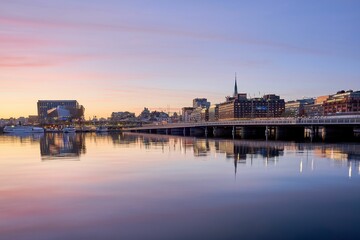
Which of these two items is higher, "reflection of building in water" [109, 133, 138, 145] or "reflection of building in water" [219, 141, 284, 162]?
"reflection of building in water" [219, 141, 284, 162]

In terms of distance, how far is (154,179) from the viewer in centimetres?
2861

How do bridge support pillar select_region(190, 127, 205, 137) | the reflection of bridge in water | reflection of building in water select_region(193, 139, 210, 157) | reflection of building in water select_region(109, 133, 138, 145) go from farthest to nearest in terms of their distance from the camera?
bridge support pillar select_region(190, 127, 205, 137)
reflection of building in water select_region(109, 133, 138, 145)
reflection of building in water select_region(193, 139, 210, 157)
the reflection of bridge in water

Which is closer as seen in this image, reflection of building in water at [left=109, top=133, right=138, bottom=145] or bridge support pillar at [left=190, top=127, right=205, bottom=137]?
reflection of building in water at [left=109, top=133, right=138, bottom=145]

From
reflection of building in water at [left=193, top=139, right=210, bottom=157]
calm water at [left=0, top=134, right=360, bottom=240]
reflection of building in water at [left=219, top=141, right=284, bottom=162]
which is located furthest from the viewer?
reflection of building in water at [left=193, top=139, right=210, bottom=157]

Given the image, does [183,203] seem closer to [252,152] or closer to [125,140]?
[252,152]

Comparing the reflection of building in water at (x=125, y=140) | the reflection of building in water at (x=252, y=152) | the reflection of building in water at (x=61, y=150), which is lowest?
the reflection of building in water at (x=125, y=140)

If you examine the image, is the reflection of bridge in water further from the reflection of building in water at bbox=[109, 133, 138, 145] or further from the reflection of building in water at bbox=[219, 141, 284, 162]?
the reflection of building in water at bbox=[109, 133, 138, 145]

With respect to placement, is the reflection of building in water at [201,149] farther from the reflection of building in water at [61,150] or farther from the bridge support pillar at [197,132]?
the bridge support pillar at [197,132]

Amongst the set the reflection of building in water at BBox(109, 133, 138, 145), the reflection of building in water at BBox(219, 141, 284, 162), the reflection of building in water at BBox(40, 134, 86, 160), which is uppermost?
the reflection of building in water at BBox(219, 141, 284, 162)

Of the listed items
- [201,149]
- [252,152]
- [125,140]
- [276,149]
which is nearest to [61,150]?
[201,149]

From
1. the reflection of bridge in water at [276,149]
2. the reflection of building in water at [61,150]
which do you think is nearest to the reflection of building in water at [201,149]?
the reflection of bridge in water at [276,149]

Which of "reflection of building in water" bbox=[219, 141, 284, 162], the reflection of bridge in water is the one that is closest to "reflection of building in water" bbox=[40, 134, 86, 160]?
the reflection of bridge in water

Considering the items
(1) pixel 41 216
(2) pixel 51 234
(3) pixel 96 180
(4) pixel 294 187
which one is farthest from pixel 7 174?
(4) pixel 294 187

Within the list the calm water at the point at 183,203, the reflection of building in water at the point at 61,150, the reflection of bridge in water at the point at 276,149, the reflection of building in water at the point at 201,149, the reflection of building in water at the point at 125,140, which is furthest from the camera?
the reflection of building in water at the point at 125,140
